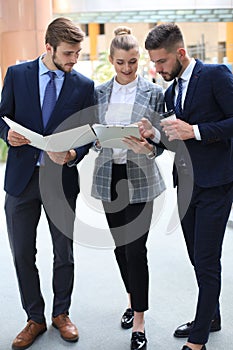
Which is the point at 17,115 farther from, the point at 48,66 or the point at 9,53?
the point at 9,53

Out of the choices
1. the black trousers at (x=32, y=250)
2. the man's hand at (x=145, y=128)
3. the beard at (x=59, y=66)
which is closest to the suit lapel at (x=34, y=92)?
the beard at (x=59, y=66)

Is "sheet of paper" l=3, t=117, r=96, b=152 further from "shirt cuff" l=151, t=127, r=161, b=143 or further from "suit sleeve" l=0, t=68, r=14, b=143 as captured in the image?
"shirt cuff" l=151, t=127, r=161, b=143

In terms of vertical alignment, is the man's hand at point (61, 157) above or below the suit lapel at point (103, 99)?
below

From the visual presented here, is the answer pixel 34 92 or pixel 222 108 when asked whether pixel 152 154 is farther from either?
pixel 34 92

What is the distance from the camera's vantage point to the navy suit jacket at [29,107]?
8.15ft

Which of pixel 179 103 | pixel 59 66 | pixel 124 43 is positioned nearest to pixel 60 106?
pixel 59 66

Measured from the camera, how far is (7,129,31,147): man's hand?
242 centimetres

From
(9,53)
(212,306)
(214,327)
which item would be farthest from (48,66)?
(9,53)

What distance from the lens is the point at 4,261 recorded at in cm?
394

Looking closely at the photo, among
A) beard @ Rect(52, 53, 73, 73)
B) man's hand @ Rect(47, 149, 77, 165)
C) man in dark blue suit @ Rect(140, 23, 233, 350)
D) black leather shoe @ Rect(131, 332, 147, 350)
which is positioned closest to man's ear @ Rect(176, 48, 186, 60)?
man in dark blue suit @ Rect(140, 23, 233, 350)

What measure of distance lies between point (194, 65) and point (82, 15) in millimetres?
8605

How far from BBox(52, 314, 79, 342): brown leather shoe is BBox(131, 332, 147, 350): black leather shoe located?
29 centimetres

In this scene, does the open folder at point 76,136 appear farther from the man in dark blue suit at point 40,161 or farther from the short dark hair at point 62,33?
the short dark hair at point 62,33

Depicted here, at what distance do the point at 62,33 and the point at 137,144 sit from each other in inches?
22.8
